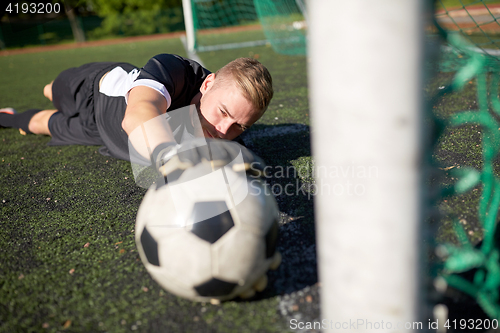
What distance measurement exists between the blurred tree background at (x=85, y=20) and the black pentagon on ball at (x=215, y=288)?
992 inches

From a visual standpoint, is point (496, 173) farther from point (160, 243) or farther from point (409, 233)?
point (160, 243)

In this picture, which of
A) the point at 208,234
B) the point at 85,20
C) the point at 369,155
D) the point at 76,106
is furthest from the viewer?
the point at 85,20

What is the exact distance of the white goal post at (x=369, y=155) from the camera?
0.77m

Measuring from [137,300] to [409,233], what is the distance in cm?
101

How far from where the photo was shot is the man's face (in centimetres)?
202

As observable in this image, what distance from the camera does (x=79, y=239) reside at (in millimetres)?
1815

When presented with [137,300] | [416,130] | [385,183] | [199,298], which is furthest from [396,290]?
[137,300]

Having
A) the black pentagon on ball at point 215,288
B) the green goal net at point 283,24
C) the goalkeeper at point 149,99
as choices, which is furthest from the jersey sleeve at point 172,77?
the green goal net at point 283,24

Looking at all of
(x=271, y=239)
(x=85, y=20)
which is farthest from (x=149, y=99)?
(x=85, y=20)

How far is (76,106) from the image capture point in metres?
3.08

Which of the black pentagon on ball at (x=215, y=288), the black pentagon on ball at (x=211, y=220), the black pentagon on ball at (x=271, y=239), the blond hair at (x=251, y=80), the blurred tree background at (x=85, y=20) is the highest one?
the blond hair at (x=251, y=80)

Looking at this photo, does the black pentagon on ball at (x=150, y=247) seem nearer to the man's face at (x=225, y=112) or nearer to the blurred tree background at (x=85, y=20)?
the man's face at (x=225, y=112)

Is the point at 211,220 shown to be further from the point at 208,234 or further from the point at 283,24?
the point at 283,24

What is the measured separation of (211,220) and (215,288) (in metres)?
0.22
